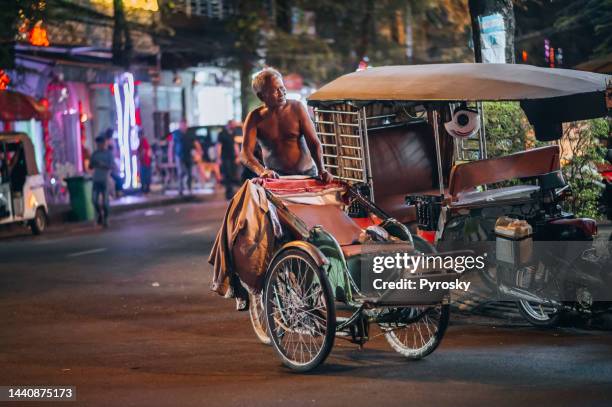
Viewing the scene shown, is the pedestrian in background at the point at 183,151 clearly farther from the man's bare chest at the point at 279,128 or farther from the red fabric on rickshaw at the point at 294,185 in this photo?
the red fabric on rickshaw at the point at 294,185

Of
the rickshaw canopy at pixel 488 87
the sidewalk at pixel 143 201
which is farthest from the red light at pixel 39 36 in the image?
the rickshaw canopy at pixel 488 87

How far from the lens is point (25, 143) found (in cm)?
2222

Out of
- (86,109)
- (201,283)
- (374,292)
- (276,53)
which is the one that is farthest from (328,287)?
(276,53)

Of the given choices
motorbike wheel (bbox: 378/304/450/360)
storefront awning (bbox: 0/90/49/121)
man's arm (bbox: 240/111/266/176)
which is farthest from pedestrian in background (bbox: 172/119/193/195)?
motorbike wheel (bbox: 378/304/450/360)

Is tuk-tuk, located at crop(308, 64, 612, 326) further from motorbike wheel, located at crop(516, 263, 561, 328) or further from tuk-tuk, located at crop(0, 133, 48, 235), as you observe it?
tuk-tuk, located at crop(0, 133, 48, 235)

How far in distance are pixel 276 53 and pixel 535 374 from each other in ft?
111

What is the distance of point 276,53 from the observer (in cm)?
4072

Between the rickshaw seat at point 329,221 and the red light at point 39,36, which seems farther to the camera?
the red light at point 39,36

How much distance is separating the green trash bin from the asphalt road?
39.7ft

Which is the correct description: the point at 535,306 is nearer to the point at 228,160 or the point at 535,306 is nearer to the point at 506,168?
the point at 506,168

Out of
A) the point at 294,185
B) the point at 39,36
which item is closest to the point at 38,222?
the point at 39,36

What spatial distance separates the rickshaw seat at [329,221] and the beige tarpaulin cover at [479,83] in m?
1.30

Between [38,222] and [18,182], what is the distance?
108cm

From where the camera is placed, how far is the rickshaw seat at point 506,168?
375 inches
